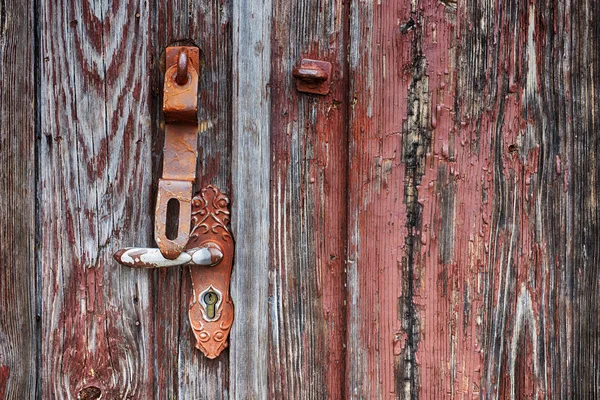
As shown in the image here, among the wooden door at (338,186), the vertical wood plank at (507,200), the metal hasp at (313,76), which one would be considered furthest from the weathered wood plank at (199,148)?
the vertical wood plank at (507,200)

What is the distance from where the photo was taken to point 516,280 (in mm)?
708

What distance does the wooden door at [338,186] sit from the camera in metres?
0.70

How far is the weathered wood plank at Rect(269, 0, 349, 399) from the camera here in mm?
712

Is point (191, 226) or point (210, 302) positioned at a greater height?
point (191, 226)

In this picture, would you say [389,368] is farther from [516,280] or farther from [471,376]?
[516,280]

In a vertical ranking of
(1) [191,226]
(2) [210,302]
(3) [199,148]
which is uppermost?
(3) [199,148]

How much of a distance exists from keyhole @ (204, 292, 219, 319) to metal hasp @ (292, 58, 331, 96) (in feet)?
1.09

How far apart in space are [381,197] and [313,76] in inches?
7.9

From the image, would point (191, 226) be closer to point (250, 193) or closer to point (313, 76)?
point (250, 193)

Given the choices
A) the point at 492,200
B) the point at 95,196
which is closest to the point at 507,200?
the point at 492,200

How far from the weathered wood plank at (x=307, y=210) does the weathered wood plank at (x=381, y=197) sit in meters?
0.02

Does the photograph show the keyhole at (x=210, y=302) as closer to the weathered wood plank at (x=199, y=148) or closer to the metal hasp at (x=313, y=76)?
the weathered wood plank at (x=199, y=148)

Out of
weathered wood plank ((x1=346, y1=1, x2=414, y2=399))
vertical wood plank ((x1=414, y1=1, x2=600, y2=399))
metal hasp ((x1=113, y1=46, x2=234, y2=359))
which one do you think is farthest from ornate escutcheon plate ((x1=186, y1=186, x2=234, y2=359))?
vertical wood plank ((x1=414, y1=1, x2=600, y2=399))

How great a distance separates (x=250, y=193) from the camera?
72 centimetres
